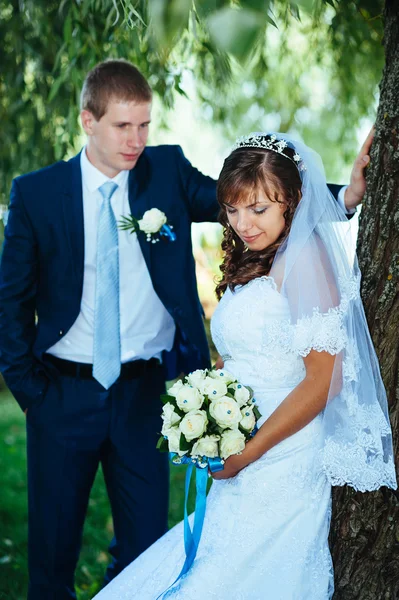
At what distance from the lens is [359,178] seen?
262 cm

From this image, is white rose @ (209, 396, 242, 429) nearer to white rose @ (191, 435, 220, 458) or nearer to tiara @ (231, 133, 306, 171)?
white rose @ (191, 435, 220, 458)

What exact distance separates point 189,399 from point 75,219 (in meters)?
1.31

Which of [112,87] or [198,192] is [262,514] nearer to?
[198,192]

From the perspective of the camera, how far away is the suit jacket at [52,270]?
3262 mm

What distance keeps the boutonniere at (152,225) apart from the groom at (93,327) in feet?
0.14

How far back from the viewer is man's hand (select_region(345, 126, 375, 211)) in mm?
2529

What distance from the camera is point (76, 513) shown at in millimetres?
3322

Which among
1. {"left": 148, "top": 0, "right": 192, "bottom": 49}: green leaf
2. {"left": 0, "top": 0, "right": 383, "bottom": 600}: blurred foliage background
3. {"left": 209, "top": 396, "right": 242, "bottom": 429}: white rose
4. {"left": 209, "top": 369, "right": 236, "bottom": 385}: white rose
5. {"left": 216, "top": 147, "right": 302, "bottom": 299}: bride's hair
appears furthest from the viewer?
{"left": 0, "top": 0, "right": 383, "bottom": 600}: blurred foliage background

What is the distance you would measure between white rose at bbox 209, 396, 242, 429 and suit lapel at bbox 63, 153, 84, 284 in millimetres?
1216

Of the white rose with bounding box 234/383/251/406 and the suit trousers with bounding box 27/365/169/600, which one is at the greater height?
the white rose with bounding box 234/383/251/406

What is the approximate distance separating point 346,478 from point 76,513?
1.46m

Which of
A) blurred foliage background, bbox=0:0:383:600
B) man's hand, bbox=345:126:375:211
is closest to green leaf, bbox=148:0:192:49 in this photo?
blurred foliage background, bbox=0:0:383:600

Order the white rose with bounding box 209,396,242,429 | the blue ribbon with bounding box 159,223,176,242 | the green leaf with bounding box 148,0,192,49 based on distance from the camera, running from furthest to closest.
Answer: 1. the blue ribbon with bounding box 159,223,176,242
2. the white rose with bounding box 209,396,242,429
3. the green leaf with bounding box 148,0,192,49

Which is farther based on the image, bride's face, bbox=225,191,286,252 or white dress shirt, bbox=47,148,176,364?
white dress shirt, bbox=47,148,176,364
